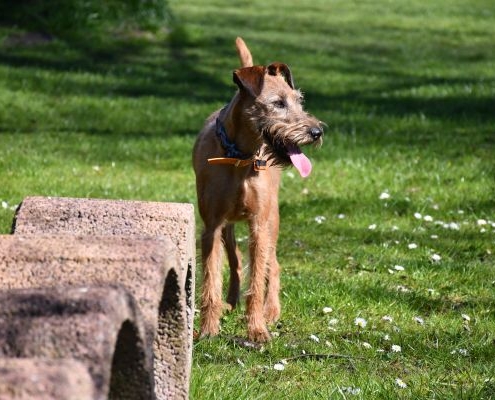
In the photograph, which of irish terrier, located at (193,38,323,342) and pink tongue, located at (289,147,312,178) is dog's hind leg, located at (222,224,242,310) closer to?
irish terrier, located at (193,38,323,342)

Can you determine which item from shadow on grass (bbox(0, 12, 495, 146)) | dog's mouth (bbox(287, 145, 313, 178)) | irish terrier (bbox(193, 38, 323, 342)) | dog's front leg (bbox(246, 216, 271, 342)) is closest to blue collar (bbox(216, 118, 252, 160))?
irish terrier (bbox(193, 38, 323, 342))

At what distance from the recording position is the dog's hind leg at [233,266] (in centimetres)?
651

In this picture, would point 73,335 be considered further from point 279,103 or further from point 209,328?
point 279,103

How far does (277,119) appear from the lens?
5.84 m

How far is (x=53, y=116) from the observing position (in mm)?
12047

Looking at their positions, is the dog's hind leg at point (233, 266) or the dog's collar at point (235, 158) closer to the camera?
the dog's collar at point (235, 158)

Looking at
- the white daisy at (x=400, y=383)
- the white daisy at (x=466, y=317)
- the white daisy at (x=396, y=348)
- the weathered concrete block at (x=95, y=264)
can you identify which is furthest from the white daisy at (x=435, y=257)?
the weathered concrete block at (x=95, y=264)

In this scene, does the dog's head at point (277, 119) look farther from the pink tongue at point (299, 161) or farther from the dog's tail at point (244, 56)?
the dog's tail at point (244, 56)

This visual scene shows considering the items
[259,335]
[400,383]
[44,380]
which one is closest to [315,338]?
[259,335]

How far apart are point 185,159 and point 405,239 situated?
3.06 meters

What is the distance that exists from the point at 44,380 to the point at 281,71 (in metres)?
4.32

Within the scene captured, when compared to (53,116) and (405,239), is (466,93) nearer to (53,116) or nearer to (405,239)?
(53,116)

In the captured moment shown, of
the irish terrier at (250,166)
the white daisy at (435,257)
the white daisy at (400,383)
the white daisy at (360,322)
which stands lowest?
the white daisy at (435,257)

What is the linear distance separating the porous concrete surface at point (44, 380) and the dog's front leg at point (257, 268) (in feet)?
11.5
